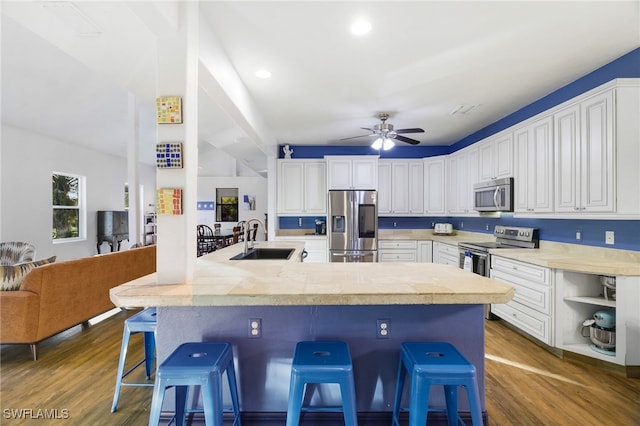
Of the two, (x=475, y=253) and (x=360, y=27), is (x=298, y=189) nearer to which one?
(x=475, y=253)

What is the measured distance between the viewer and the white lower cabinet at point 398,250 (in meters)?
5.26

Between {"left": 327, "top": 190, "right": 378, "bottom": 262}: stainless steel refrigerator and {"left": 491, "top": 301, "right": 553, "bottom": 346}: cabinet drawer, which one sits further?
{"left": 327, "top": 190, "right": 378, "bottom": 262}: stainless steel refrigerator

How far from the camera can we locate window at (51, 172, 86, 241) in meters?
5.94

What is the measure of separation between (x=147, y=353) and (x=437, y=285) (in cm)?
221

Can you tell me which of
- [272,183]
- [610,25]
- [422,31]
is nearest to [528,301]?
[610,25]

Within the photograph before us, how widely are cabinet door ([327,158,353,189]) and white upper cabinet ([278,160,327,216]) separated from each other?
0.24 meters

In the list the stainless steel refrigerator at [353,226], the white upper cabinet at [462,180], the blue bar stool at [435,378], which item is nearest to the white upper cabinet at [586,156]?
the white upper cabinet at [462,180]

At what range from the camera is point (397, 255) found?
5.27 m

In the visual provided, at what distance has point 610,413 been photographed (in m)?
1.93

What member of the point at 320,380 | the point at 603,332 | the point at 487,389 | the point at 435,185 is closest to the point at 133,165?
the point at 320,380

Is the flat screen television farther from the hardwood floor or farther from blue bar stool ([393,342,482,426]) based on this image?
blue bar stool ([393,342,482,426])

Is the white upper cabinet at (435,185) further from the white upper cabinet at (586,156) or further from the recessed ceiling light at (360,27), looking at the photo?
the recessed ceiling light at (360,27)

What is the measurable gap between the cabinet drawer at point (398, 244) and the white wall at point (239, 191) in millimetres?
6088

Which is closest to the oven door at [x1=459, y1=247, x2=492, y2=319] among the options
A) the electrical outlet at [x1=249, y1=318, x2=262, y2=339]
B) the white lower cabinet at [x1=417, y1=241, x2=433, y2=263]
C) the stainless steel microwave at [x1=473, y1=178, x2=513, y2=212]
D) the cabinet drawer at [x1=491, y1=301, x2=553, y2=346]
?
the cabinet drawer at [x1=491, y1=301, x2=553, y2=346]
